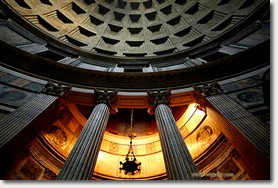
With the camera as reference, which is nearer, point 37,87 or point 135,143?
point 37,87

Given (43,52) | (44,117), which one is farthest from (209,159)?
(43,52)

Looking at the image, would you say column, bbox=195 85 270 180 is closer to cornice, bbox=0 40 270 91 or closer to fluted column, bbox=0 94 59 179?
cornice, bbox=0 40 270 91

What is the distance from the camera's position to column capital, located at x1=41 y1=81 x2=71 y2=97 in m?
11.4

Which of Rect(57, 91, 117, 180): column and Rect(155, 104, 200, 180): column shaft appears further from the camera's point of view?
Rect(155, 104, 200, 180): column shaft

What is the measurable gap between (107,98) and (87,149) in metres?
4.66

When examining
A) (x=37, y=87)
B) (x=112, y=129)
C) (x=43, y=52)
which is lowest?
(x=37, y=87)

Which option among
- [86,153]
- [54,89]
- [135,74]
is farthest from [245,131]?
[54,89]

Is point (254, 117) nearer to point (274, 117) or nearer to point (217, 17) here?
point (274, 117)

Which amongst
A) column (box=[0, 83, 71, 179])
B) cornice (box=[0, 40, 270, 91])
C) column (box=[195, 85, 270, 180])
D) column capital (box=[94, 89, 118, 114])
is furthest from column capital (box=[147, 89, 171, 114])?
column (box=[0, 83, 71, 179])

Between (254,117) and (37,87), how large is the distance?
395 inches

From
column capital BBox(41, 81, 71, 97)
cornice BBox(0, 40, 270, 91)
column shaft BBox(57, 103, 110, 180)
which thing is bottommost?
column shaft BBox(57, 103, 110, 180)

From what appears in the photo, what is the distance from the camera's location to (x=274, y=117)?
5.77m

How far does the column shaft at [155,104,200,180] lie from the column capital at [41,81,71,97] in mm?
5196

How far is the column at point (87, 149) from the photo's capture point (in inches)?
270
